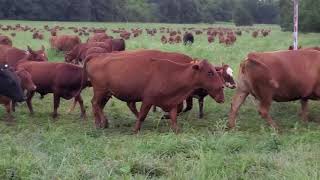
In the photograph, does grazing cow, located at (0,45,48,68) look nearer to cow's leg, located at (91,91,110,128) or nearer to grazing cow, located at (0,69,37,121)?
grazing cow, located at (0,69,37,121)

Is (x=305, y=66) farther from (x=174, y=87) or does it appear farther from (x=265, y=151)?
(x=265, y=151)

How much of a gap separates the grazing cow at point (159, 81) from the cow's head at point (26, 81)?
176 cm

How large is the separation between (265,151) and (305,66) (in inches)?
119

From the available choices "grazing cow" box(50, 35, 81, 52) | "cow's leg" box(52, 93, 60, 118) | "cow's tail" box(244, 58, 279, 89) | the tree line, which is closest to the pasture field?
"cow's leg" box(52, 93, 60, 118)

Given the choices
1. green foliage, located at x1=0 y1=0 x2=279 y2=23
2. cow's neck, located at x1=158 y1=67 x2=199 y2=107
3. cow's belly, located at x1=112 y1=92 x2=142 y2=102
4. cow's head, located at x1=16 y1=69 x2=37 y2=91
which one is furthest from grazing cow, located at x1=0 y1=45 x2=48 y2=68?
green foliage, located at x1=0 y1=0 x2=279 y2=23

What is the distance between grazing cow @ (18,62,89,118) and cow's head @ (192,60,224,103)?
2.58 meters

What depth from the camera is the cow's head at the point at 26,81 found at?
1059 cm

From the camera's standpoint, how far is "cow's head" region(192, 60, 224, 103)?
919 cm

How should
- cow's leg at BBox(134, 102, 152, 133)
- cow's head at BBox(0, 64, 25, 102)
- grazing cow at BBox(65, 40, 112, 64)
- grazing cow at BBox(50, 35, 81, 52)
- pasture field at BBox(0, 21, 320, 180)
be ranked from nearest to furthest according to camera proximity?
pasture field at BBox(0, 21, 320, 180) < cow's leg at BBox(134, 102, 152, 133) < cow's head at BBox(0, 64, 25, 102) < grazing cow at BBox(65, 40, 112, 64) < grazing cow at BBox(50, 35, 81, 52)

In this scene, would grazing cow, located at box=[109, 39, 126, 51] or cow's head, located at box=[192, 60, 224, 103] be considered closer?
cow's head, located at box=[192, 60, 224, 103]

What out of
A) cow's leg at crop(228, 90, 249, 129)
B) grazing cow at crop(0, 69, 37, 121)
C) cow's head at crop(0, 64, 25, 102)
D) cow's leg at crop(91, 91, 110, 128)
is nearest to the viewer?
cow's leg at crop(228, 90, 249, 129)

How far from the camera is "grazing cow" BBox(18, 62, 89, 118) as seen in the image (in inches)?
427

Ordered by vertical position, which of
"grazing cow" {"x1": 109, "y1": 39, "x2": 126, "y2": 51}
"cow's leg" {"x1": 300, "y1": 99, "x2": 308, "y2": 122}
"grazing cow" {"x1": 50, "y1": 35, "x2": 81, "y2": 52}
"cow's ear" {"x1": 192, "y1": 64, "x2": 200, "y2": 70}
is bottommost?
"cow's leg" {"x1": 300, "y1": 99, "x2": 308, "y2": 122}

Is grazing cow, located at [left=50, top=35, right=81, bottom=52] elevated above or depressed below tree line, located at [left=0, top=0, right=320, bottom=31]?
below
